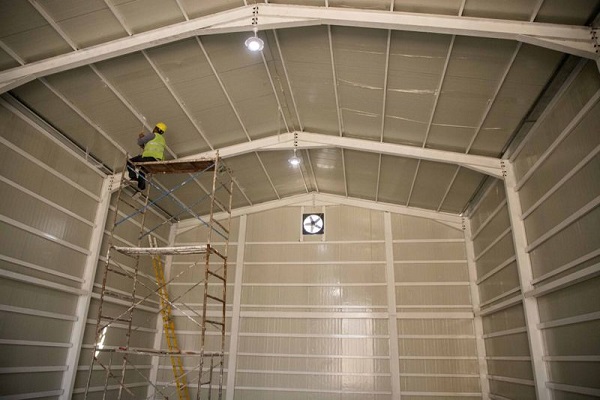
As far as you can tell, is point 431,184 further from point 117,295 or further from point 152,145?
point 117,295

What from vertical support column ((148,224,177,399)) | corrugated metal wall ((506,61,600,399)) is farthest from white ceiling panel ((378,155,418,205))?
vertical support column ((148,224,177,399))

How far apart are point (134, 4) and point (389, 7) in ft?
17.7

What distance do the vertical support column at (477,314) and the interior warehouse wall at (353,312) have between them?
21 centimetres

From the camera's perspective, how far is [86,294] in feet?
40.8

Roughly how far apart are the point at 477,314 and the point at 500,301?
2115 mm

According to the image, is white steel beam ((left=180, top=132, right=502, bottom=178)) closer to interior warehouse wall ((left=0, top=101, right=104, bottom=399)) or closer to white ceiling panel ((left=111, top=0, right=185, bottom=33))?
interior warehouse wall ((left=0, top=101, right=104, bottom=399))

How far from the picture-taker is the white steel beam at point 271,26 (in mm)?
8250

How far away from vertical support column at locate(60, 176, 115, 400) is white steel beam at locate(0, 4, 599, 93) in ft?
16.5

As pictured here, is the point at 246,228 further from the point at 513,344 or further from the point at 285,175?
the point at 513,344

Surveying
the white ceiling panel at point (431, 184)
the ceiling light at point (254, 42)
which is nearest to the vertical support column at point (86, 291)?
the ceiling light at point (254, 42)

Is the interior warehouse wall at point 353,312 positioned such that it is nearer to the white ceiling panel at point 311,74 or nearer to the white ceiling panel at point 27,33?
the white ceiling panel at point 311,74

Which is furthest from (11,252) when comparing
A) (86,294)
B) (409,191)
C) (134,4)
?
(409,191)

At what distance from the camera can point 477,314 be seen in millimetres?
14914

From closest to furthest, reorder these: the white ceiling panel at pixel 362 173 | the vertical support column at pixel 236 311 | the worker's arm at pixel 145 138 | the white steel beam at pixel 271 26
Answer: the white steel beam at pixel 271 26, the worker's arm at pixel 145 138, the white ceiling panel at pixel 362 173, the vertical support column at pixel 236 311
